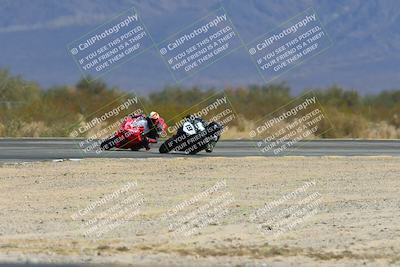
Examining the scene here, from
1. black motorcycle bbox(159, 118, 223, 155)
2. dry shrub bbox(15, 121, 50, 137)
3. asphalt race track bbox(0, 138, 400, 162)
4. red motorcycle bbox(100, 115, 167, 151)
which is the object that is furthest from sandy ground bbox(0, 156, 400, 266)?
dry shrub bbox(15, 121, 50, 137)

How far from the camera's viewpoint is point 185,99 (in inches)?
3012

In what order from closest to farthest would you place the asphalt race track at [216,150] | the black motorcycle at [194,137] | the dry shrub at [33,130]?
the asphalt race track at [216,150] → the black motorcycle at [194,137] → the dry shrub at [33,130]

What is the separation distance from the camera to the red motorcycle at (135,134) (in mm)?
37344

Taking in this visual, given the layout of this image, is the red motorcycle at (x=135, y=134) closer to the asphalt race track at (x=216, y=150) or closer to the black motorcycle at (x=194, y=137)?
the asphalt race track at (x=216, y=150)

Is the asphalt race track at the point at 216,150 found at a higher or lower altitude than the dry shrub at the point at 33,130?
lower

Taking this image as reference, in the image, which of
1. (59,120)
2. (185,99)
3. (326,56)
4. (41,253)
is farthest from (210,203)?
(326,56)

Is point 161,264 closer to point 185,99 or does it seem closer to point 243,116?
point 243,116

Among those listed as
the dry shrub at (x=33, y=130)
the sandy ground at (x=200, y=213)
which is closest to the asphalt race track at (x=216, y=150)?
the sandy ground at (x=200, y=213)

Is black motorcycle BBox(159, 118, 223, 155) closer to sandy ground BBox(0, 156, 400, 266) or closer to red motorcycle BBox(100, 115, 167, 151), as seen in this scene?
red motorcycle BBox(100, 115, 167, 151)

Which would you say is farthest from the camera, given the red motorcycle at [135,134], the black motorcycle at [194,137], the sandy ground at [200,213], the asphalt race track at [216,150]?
the red motorcycle at [135,134]

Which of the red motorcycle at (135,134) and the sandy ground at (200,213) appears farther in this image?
the red motorcycle at (135,134)

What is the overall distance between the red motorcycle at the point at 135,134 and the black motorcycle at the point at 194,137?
1.10m

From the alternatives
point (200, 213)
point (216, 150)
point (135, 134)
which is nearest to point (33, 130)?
point (216, 150)

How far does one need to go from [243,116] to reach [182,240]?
47.9m
